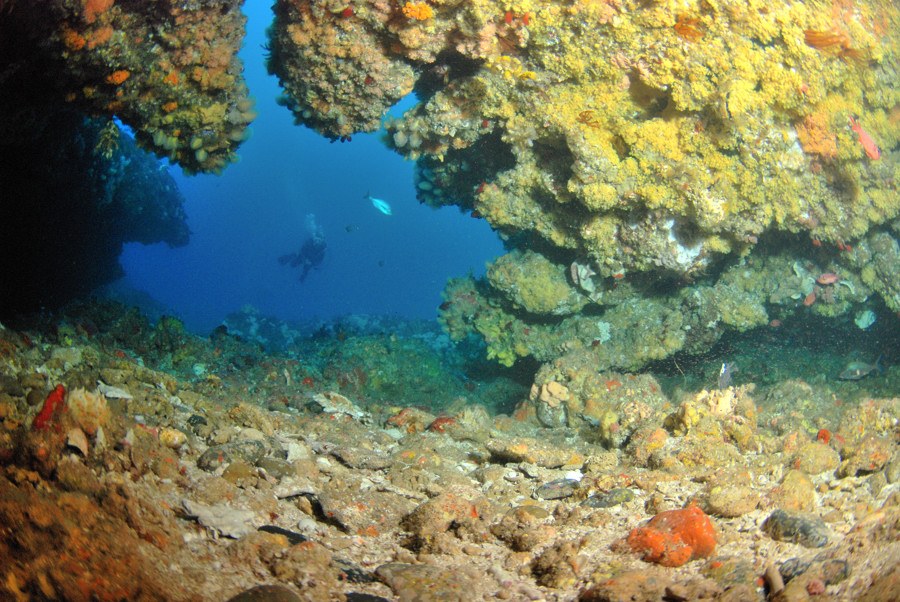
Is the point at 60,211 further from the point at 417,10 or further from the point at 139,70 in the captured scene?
the point at 417,10

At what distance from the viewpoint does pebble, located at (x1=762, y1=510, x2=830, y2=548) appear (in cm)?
254

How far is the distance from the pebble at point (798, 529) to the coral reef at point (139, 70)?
691cm

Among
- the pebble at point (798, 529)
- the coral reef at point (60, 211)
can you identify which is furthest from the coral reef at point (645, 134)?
the pebble at point (798, 529)

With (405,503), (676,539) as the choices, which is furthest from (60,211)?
(676,539)

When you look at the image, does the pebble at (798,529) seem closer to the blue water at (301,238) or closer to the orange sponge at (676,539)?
the orange sponge at (676,539)

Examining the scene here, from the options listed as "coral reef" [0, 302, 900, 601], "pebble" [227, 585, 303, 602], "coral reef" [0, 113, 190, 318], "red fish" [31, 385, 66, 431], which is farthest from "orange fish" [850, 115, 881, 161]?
"coral reef" [0, 113, 190, 318]

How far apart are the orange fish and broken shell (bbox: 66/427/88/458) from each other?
32.4 feet

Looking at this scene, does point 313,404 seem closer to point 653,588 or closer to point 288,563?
point 288,563

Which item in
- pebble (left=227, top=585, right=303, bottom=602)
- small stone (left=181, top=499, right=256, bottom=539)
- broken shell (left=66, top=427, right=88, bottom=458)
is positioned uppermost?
broken shell (left=66, top=427, right=88, bottom=458)

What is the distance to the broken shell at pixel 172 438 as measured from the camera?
3.24 meters

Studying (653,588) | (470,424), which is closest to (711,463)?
(653,588)

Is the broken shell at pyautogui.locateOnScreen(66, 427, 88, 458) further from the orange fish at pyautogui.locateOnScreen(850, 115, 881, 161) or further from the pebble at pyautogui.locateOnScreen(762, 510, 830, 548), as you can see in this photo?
the orange fish at pyautogui.locateOnScreen(850, 115, 881, 161)

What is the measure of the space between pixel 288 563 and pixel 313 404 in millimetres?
3996

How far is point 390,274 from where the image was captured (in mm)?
103375
